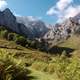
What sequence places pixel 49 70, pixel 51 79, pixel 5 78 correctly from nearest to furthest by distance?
pixel 5 78 → pixel 51 79 → pixel 49 70

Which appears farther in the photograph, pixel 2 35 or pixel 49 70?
pixel 2 35

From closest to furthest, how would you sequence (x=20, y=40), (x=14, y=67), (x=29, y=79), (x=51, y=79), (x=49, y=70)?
1. (x=14, y=67)
2. (x=29, y=79)
3. (x=51, y=79)
4. (x=49, y=70)
5. (x=20, y=40)

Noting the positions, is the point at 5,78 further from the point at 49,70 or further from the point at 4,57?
the point at 49,70

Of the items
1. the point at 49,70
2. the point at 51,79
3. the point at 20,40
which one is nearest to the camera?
the point at 51,79

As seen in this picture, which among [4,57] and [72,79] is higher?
[4,57]

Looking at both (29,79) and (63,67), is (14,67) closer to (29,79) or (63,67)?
(29,79)

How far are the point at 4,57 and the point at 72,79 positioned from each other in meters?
4.24

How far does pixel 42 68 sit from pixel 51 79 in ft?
21.7

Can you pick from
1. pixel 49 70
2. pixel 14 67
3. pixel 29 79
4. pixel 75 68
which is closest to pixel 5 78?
pixel 14 67

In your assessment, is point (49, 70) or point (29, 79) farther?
point (49, 70)

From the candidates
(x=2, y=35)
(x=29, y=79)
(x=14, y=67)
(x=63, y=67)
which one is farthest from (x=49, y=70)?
(x=2, y=35)

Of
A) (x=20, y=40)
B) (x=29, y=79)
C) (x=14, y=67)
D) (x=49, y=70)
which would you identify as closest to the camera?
(x=14, y=67)

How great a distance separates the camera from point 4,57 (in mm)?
15289

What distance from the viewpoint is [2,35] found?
15700 centimetres
